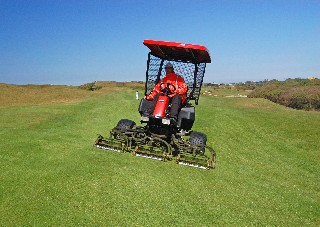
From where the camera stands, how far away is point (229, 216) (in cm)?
762

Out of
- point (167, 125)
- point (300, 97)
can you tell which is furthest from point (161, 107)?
point (300, 97)

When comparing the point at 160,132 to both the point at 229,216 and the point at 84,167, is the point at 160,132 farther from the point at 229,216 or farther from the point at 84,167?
the point at 229,216

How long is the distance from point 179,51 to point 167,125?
8.58 ft

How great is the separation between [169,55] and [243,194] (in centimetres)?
553

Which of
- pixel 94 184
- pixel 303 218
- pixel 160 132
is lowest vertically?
pixel 303 218

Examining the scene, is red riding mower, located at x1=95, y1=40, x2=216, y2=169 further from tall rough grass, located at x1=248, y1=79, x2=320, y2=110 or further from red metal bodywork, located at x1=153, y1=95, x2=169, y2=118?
tall rough grass, located at x1=248, y1=79, x2=320, y2=110

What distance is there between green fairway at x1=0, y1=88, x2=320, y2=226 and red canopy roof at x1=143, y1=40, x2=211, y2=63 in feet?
12.3

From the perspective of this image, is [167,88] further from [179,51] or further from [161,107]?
[179,51]

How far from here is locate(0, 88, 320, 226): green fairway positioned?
7.07 m

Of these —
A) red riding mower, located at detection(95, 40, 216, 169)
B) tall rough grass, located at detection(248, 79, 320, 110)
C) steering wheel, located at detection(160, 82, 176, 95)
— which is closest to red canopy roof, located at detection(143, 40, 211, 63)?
red riding mower, located at detection(95, 40, 216, 169)

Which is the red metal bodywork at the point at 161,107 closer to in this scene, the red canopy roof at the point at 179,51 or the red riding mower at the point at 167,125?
the red riding mower at the point at 167,125

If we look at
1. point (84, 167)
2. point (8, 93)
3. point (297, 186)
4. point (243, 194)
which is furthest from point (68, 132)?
point (8, 93)

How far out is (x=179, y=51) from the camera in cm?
1098

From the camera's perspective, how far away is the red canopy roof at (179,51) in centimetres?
991
